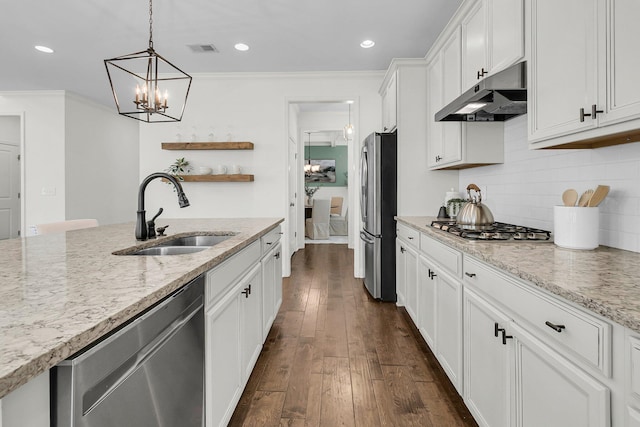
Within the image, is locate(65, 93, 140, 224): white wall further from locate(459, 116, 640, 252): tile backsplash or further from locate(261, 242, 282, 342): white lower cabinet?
locate(459, 116, 640, 252): tile backsplash

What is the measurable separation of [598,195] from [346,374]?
1.62 m

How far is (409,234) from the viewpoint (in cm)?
296

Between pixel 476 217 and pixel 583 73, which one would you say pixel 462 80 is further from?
pixel 583 73

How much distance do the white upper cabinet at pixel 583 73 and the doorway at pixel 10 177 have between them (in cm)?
735

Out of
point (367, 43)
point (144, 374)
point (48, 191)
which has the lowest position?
point (144, 374)

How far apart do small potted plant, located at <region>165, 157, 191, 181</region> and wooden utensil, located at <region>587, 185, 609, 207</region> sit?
14.2ft

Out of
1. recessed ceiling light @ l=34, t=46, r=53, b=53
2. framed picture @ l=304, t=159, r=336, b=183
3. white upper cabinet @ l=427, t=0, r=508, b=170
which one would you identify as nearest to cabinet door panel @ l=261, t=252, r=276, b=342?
white upper cabinet @ l=427, t=0, r=508, b=170

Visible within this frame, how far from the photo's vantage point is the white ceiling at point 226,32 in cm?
305

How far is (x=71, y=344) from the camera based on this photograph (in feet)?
1.95

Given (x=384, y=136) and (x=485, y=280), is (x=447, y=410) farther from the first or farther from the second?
(x=384, y=136)

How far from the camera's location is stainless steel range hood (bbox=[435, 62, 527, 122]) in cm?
178

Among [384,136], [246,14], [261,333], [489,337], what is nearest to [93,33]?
[246,14]

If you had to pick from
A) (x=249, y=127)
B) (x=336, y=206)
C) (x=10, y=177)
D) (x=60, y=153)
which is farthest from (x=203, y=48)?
(x=336, y=206)

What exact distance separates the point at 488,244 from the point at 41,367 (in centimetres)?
166
